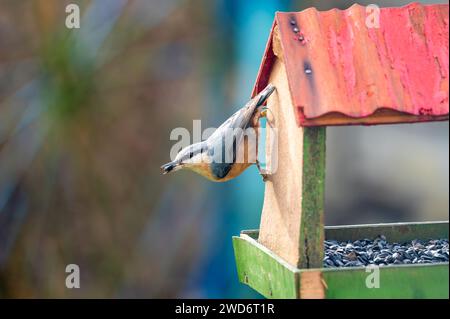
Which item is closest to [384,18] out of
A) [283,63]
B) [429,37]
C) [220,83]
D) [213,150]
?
[429,37]

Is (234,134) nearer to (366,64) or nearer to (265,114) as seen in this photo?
(265,114)

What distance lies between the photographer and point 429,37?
2619mm

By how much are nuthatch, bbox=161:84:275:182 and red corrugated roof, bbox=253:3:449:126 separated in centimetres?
25

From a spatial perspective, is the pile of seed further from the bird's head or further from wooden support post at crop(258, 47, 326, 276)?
the bird's head

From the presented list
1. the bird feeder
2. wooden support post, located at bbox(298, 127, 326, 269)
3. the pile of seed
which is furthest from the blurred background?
wooden support post, located at bbox(298, 127, 326, 269)

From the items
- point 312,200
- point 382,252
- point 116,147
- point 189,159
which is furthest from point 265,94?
point 116,147

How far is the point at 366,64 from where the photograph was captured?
2555mm

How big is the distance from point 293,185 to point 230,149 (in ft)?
0.86

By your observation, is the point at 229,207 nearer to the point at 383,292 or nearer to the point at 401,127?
the point at 401,127

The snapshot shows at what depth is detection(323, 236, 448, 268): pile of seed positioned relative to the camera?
109 inches

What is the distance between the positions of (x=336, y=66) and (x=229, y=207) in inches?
78.7

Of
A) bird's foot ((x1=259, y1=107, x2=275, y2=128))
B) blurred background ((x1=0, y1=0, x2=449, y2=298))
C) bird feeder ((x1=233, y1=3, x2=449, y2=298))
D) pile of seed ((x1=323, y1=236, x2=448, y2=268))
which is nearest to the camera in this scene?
bird feeder ((x1=233, y1=3, x2=449, y2=298))

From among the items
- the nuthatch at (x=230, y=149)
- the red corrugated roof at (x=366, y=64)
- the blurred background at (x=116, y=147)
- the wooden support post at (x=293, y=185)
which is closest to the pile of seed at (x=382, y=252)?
the wooden support post at (x=293, y=185)

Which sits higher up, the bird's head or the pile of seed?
the bird's head
